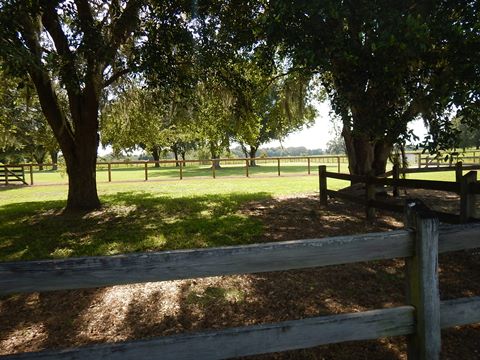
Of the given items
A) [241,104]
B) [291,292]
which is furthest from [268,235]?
[241,104]

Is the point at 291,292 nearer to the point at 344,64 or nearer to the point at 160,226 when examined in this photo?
the point at 344,64

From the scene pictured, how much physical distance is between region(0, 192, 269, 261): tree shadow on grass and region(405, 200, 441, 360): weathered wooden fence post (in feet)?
15.6

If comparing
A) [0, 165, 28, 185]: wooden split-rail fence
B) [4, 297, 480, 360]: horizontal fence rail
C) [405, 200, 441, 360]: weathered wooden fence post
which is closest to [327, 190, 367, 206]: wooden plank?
[4, 297, 480, 360]: horizontal fence rail

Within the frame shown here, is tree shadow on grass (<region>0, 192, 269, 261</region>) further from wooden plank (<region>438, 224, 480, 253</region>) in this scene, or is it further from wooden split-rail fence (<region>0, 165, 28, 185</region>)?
wooden split-rail fence (<region>0, 165, 28, 185</region>)

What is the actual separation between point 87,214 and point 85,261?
9252mm

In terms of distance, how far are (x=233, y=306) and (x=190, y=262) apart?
2637mm

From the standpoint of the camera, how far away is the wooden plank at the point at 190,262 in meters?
2.27

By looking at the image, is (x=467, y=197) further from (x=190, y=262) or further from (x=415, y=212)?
(x=190, y=262)

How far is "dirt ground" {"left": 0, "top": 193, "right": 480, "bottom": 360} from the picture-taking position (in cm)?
387

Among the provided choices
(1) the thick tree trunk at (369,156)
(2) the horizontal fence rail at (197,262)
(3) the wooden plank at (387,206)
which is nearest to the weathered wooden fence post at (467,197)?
(3) the wooden plank at (387,206)

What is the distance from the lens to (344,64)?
17.8 feet

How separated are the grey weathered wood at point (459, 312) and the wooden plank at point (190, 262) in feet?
1.90

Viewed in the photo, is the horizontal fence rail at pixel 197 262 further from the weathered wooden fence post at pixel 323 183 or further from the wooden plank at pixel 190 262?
the weathered wooden fence post at pixel 323 183

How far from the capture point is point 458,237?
2781 mm
